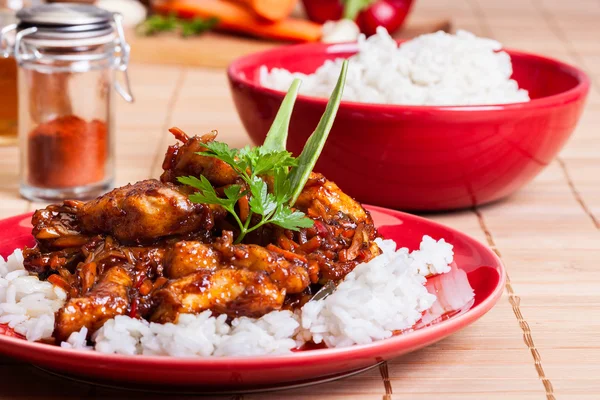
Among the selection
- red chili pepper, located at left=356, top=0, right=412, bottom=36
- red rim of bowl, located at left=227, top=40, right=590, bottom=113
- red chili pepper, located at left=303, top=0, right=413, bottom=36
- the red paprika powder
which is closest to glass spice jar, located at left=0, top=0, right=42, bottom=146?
the red paprika powder

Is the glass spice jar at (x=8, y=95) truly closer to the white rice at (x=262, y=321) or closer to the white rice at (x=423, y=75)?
the white rice at (x=423, y=75)

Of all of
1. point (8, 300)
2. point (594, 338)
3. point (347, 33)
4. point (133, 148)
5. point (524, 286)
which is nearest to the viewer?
point (8, 300)

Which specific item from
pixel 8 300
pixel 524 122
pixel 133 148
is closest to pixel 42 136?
pixel 133 148

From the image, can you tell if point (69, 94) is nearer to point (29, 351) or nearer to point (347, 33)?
point (29, 351)

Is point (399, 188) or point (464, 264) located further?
point (399, 188)

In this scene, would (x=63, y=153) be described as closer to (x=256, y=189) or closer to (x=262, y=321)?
(x=256, y=189)

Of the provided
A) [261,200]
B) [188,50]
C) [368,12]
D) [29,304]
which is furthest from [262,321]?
[368,12]

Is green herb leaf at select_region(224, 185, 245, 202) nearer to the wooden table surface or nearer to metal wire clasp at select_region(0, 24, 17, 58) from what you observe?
the wooden table surface
